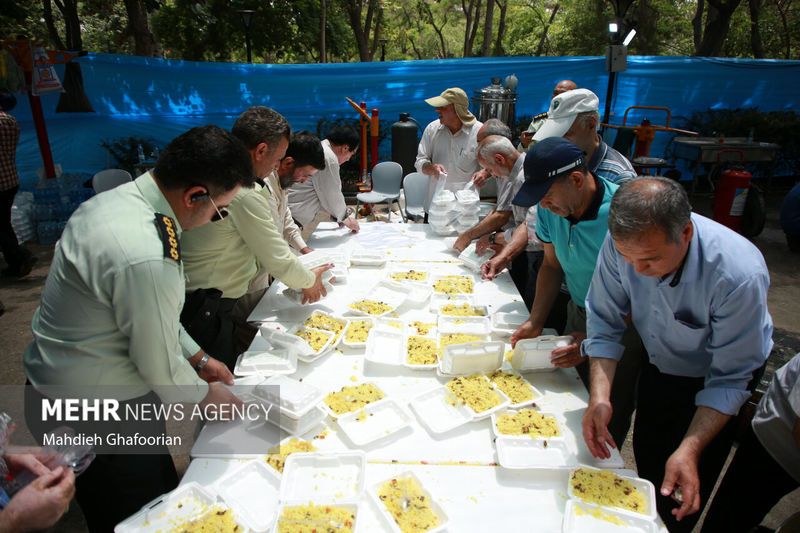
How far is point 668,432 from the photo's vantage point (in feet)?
7.23

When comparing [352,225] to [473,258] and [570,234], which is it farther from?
[570,234]

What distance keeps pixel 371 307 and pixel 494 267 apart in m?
0.99

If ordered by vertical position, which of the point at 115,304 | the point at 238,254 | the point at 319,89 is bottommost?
the point at 238,254

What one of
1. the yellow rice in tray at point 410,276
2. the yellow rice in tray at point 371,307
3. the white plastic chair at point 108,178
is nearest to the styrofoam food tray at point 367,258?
the yellow rice in tray at point 410,276

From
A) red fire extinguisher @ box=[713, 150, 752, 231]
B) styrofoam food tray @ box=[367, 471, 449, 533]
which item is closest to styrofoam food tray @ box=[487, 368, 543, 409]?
styrofoam food tray @ box=[367, 471, 449, 533]

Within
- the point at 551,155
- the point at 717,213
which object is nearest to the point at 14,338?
the point at 551,155

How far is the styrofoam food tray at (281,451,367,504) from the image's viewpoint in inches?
61.4

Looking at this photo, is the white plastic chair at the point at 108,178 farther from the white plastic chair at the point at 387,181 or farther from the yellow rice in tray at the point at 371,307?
the yellow rice in tray at the point at 371,307

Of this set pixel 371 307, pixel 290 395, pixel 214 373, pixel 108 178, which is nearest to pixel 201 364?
pixel 214 373

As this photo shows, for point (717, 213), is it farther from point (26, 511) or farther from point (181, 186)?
point (26, 511)

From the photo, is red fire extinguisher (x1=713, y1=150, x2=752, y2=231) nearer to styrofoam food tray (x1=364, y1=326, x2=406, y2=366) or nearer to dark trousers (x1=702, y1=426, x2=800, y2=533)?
dark trousers (x1=702, y1=426, x2=800, y2=533)

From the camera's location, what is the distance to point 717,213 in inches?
291

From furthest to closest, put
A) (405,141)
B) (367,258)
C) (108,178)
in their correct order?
(405,141) < (108,178) < (367,258)

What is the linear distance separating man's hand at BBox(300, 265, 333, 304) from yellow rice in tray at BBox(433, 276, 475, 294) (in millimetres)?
744
